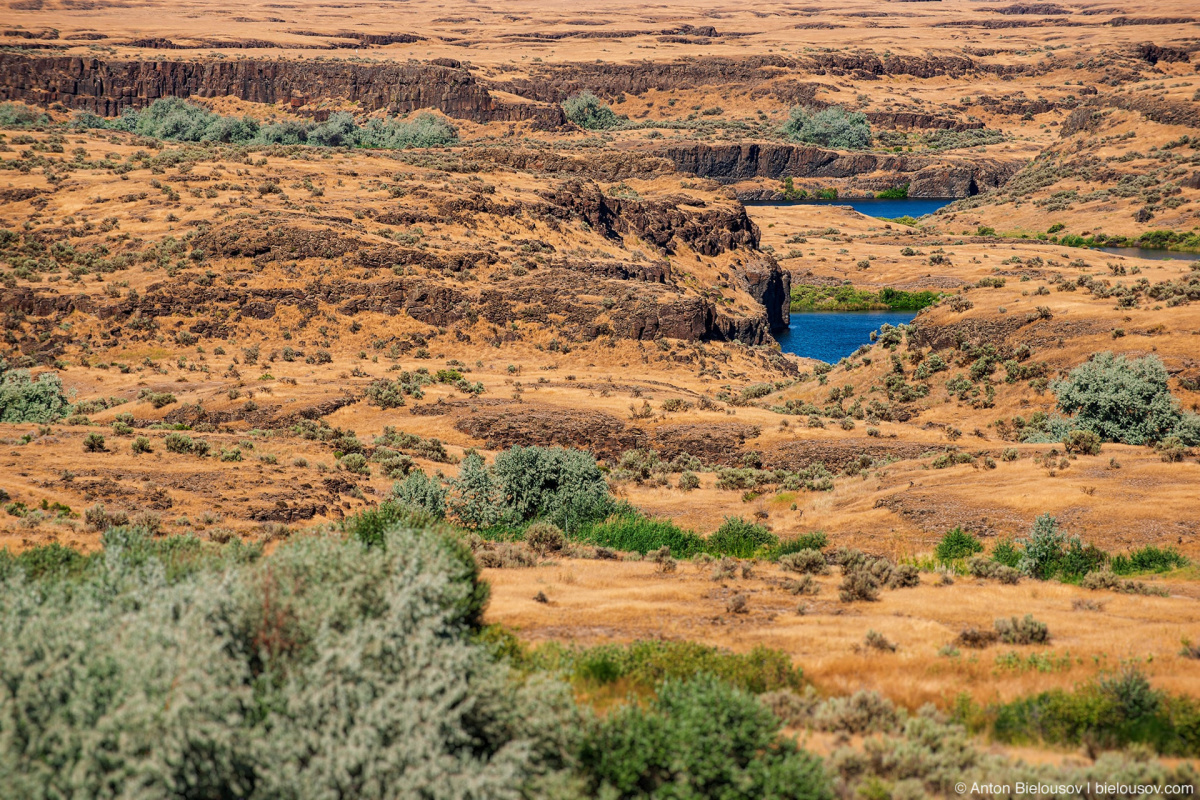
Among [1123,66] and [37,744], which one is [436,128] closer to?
[37,744]

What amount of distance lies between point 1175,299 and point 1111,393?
1432 centimetres

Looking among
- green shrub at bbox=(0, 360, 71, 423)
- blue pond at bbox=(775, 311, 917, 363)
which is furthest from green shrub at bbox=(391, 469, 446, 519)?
blue pond at bbox=(775, 311, 917, 363)

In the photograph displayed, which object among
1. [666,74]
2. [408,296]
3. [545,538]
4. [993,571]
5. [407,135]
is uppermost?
[666,74]

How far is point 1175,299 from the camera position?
41.2 metres

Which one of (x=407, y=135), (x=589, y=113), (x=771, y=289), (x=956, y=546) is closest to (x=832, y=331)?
(x=771, y=289)

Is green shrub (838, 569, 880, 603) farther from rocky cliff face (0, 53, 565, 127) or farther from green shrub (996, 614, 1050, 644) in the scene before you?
rocky cliff face (0, 53, 565, 127)

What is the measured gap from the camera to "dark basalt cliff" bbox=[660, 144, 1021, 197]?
130 meters

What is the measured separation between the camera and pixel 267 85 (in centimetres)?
14175

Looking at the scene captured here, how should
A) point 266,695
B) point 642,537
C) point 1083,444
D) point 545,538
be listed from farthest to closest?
1. point 1083,444
2. point 642,537
3. point 545,538
4. point 266,695

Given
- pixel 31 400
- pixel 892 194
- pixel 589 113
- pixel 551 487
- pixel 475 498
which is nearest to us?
pixel 475 498

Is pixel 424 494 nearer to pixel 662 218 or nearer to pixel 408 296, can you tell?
pixel 408 296

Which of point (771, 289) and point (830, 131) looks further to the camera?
point (830, 131)

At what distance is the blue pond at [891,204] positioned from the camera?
12469cm

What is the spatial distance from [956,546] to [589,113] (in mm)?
139233
